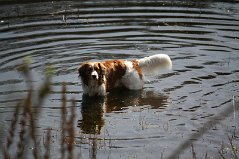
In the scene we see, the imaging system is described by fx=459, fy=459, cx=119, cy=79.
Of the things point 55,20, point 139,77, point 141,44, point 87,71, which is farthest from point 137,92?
point 55,20

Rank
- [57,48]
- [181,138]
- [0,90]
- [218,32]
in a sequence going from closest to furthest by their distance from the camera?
1. [181,138]
2. [0,90]
3. [57,48]
4. [218,32]

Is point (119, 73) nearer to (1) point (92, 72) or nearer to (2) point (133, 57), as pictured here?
(1) point (92, 72)

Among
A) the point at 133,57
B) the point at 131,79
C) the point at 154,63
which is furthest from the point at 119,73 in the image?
the point at 133,57

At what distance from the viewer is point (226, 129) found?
295 inches

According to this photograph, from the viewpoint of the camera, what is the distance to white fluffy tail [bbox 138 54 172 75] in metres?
9.91

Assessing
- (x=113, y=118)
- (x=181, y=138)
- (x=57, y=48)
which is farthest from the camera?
(x=57, y=48)

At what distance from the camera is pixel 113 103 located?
927 centimetres

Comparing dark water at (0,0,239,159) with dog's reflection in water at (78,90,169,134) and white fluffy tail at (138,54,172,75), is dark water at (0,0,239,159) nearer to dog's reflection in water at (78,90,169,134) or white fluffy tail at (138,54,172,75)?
dog's reflection in water at (78,90,169,134)

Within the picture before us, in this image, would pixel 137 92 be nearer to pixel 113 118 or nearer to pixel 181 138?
pixel 113 118

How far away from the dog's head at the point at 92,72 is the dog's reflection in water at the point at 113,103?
1.40 ft

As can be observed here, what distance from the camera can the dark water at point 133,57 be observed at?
24.0 feet

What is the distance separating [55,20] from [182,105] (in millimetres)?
8153

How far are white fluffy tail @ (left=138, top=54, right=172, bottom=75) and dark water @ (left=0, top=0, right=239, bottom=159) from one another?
A: 41 centimetres

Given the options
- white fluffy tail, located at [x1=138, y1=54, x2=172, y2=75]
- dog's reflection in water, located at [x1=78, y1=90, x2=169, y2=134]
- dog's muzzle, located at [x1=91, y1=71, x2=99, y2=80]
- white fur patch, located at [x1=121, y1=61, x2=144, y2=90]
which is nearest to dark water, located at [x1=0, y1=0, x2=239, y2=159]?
dog's reflection in water, located at [x1=78, y1=90, x2=169, y2=134]
